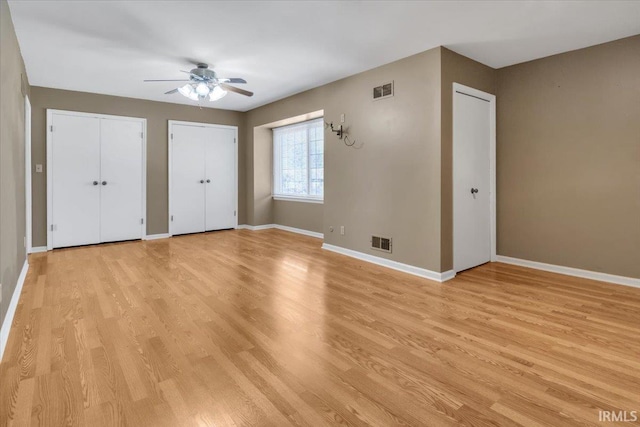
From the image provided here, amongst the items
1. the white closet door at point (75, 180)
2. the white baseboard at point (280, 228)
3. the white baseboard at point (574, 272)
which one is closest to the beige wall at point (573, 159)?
the white baseboard at point (574, 272)

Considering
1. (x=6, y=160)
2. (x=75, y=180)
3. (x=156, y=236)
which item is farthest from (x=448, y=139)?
(x=75, y=180)

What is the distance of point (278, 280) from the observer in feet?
11.9

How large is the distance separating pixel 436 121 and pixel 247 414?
10.4 feet

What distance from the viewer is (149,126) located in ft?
19.7

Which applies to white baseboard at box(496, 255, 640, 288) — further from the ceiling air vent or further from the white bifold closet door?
the white bifold closet door

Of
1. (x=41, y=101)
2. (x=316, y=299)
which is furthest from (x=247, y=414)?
(x=41, y=101)

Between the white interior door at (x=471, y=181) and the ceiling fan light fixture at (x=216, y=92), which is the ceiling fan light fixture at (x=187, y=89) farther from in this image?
the white interior door at (x=471, y=181)

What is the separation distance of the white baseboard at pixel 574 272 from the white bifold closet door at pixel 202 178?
16.4ft

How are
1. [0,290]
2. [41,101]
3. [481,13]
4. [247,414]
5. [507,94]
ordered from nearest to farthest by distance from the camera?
[247,414], [0,290], [481,13], [507,94], [41,101]

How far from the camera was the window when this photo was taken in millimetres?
6227

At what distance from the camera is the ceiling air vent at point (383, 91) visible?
4066mm

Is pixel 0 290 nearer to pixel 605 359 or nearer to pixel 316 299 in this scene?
pixel 316 299

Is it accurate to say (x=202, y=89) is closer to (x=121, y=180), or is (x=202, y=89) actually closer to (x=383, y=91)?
(x=383, y=91)

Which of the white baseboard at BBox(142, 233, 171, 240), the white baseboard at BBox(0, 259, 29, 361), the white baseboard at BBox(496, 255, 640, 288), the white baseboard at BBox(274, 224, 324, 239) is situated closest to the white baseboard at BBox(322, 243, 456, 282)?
the white baseboard at BBox(496, 255, 640, 288)
